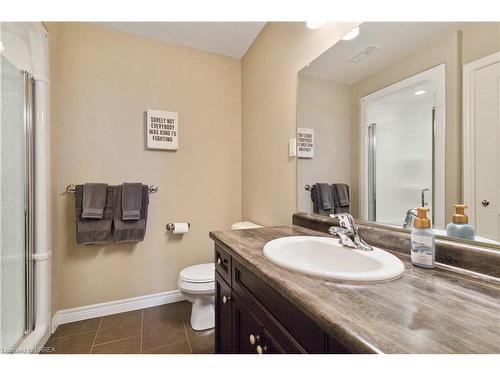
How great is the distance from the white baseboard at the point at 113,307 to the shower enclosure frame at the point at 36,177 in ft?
0.72

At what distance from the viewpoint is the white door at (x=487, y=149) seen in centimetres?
66

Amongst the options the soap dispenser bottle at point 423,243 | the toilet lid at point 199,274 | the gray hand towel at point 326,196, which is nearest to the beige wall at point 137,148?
the toilet lid at point 199,274

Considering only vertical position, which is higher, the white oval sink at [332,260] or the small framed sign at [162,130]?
the small framed sign at [162,130]

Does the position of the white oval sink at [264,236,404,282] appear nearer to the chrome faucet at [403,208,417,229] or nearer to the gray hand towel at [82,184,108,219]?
the chrome faucet at [403,208,417,229]

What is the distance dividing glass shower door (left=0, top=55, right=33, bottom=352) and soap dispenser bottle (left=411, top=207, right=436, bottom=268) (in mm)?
1833

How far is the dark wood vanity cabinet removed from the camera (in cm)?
55

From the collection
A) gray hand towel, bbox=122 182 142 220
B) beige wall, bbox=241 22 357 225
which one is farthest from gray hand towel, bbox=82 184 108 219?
beige wall, bbox=241 22 357 225

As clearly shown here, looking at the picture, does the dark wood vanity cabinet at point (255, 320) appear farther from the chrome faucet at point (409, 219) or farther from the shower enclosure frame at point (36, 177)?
the shower enclosure frame at point (36, 177)

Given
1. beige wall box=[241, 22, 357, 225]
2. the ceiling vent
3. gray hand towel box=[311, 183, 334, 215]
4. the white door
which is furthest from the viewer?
beige wall box=[241, 22, 357, 225]

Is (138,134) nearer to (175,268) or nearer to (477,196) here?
(175,268)

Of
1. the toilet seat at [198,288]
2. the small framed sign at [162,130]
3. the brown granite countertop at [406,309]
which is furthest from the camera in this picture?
the small framed sign at [162,130]

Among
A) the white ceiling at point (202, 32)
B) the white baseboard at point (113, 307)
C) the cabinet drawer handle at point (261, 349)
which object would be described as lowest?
the white baseboard at point (113, 307)
